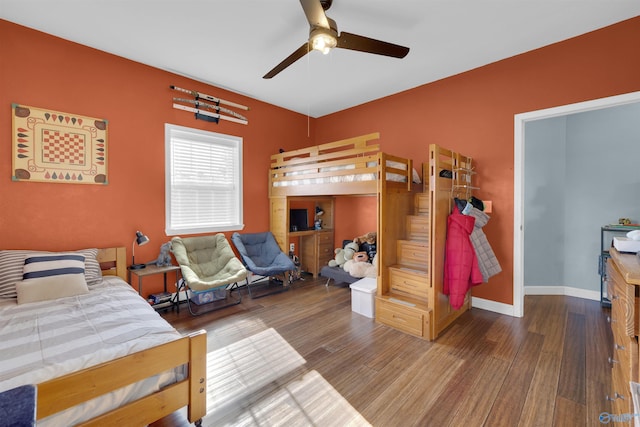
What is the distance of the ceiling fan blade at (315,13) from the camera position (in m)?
1.66

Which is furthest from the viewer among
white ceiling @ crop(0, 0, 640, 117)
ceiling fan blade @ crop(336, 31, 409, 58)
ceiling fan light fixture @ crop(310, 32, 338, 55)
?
white ceiling @ crop(0, 0, 640, 117)

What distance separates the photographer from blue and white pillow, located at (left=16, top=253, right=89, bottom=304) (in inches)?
83.7

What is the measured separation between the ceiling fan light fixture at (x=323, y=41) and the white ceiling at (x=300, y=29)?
2.07 feet

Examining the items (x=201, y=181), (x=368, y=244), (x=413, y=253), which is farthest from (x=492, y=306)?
(x=201, y=181)

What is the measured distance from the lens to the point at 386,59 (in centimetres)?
310

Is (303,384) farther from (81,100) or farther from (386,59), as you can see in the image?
(81,100)

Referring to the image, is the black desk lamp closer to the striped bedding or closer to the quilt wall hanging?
the quilt wall hanging

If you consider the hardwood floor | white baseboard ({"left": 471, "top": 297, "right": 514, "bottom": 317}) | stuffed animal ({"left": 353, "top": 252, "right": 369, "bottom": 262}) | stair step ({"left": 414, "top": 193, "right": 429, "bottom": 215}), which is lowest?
the hardwood floor

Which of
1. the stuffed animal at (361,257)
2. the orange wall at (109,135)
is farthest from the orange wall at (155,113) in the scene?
the stuffed animal at (361,257)

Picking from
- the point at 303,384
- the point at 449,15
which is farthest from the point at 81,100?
the point at 449,15

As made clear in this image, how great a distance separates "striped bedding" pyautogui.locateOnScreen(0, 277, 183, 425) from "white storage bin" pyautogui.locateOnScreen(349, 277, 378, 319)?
6.55 ft

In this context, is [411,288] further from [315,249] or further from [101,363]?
[101,363]

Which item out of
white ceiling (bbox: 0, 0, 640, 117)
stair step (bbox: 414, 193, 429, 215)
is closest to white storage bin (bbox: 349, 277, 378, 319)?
stair step (bbox: 414, 193, 429, 215)

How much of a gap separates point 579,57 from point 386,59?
185cm
